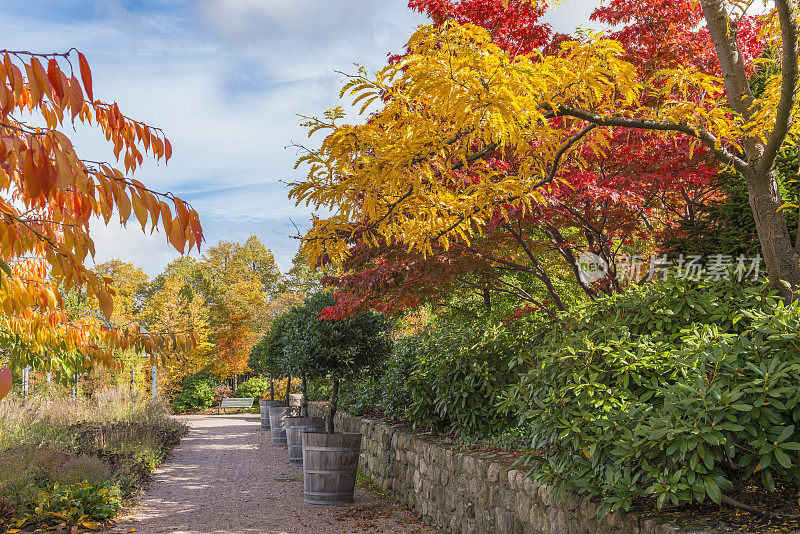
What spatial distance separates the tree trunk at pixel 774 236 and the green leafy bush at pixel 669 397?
5.2 inches

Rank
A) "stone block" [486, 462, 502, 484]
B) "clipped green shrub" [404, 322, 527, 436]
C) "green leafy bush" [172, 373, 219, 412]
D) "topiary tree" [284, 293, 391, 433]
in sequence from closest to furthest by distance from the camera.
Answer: "stone block" [486, 462, 502, 484], "clipped green shrub" [404, 322, 527, 436], "topiary tree" [284, 293, 391, 433], "green leafy bush" [172, 373, 219, 412]

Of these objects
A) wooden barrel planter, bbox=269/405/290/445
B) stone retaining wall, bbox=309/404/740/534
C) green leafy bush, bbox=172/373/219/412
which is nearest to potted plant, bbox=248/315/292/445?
wooden barrel planter, bbox=269/405/290/445

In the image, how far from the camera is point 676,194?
6.77 metres

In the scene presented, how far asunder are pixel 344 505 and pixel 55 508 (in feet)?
10.0

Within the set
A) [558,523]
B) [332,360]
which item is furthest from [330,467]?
[558,523]

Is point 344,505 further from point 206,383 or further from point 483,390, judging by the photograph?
point 206,383

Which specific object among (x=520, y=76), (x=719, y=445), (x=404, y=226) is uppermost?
(x=520, y=76)

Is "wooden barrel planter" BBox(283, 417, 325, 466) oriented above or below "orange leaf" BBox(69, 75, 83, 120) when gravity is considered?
below

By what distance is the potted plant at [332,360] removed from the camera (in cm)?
703

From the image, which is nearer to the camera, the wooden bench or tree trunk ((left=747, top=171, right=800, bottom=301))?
tree trunk ((left=747, top=171, right=800, bottom=301))

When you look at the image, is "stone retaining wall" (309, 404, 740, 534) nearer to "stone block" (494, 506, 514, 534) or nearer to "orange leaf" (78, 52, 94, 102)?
"stone block" (494, 506, 514, 534)

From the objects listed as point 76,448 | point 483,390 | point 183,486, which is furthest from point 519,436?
point 76,448

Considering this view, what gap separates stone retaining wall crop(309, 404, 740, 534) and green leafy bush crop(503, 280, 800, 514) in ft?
0.49

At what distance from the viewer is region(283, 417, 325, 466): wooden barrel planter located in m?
9.79
